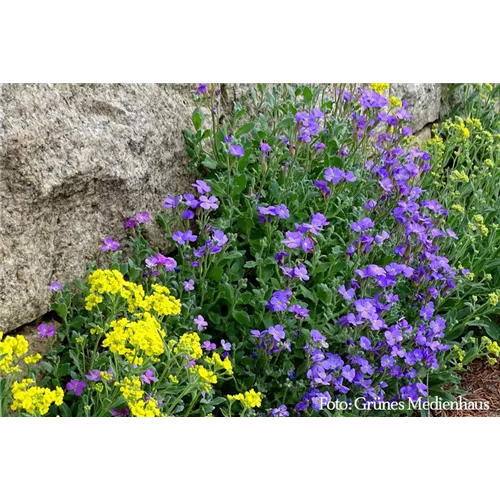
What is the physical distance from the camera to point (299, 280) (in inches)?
128

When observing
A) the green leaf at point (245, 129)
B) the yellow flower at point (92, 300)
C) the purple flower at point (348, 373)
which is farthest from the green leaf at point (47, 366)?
the green leaf at point (245, 129)

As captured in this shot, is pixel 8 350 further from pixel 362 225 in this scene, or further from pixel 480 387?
pixel 480 387

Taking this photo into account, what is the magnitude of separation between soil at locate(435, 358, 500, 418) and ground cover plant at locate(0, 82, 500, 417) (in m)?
0.09

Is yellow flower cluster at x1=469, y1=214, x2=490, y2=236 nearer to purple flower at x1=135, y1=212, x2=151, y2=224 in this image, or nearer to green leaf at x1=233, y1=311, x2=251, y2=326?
green leaf at x1=233, y1=311, x2=251, y2=326

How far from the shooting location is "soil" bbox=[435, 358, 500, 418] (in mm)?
3453

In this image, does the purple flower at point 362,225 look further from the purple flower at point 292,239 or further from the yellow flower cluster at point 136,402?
the yellow flower cluster at point 136,402

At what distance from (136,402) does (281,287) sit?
1035 millimetres

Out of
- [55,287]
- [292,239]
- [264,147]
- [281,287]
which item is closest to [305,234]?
[292,239]

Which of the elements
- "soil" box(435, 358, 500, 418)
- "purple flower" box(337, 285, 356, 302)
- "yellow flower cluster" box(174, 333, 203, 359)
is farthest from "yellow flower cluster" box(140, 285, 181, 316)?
"soil" box(435, 358, 500, 418)

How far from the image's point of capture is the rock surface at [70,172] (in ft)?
9.23

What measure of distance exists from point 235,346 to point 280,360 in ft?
0.77

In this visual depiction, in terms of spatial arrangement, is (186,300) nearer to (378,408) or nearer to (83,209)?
(83,209)

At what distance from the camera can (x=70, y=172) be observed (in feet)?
9.73

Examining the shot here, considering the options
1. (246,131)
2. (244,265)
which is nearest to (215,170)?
(246,131)
